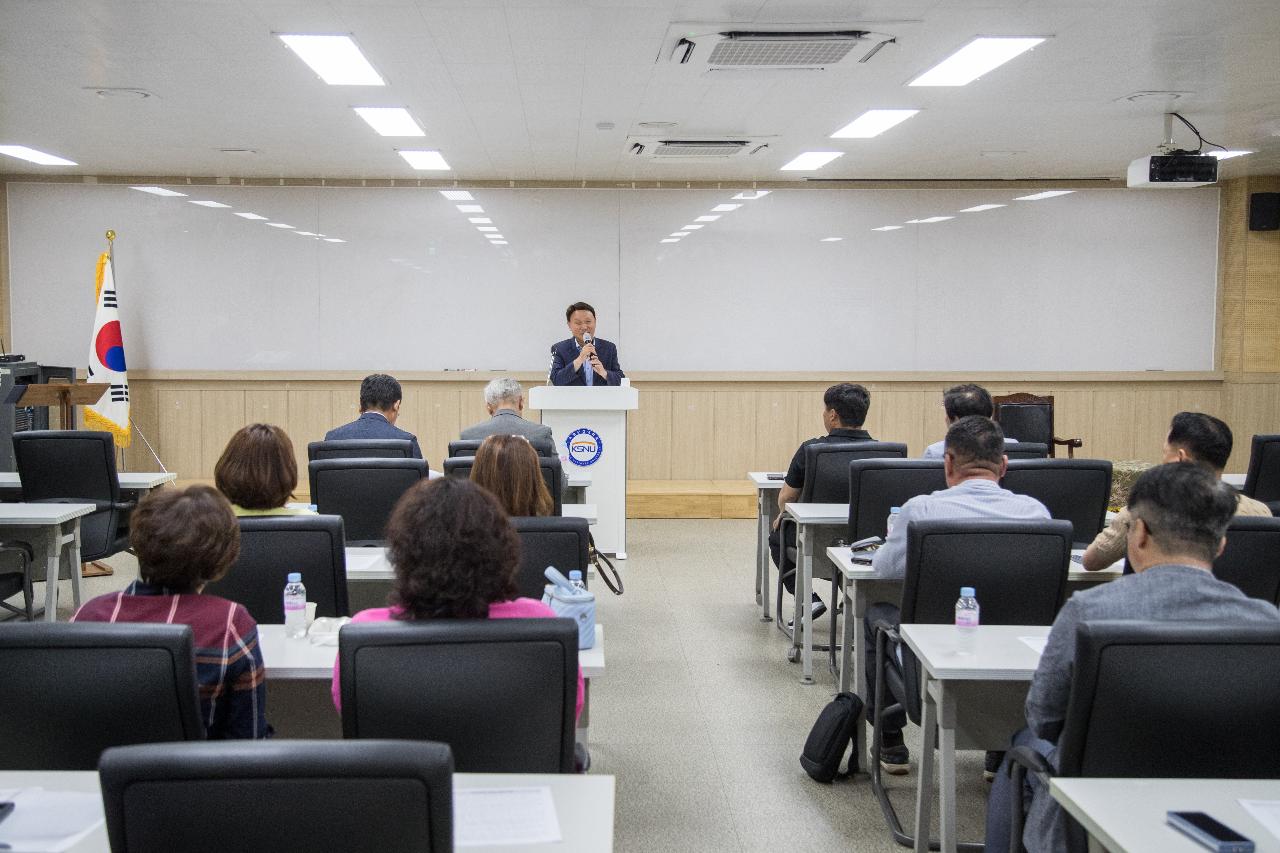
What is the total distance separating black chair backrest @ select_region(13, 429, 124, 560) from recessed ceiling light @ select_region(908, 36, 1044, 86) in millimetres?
4892

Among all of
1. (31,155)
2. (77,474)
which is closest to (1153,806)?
(77,474)

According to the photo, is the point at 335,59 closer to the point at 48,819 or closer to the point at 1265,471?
the point at 48,819

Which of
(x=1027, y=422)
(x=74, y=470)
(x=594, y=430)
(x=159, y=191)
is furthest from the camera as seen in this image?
(x=159, y=191)

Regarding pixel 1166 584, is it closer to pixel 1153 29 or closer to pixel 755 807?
pixel 755 807

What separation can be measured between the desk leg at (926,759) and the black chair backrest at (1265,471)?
9.45ft

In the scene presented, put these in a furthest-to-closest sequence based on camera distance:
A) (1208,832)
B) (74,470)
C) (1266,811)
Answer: (74,470)
(1266,811)
(1208,832)

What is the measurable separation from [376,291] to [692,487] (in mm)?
3564

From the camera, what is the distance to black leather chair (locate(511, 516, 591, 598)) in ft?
10.4

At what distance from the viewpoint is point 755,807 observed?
12.0 feet

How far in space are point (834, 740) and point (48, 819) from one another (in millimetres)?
2692

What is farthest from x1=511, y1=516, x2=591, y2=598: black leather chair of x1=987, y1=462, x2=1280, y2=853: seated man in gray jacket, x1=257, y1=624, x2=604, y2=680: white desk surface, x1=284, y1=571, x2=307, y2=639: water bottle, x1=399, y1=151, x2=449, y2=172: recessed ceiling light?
x1=399, y1=151, x2=449, y2=172: recessed ceiling light

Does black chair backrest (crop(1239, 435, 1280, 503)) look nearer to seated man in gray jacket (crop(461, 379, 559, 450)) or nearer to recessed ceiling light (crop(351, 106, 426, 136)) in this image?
seated man in gray jacket (crop(461, 379, 559, 450))

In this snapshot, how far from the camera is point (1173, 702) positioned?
2.01 meters

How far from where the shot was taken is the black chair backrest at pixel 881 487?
4.36m
